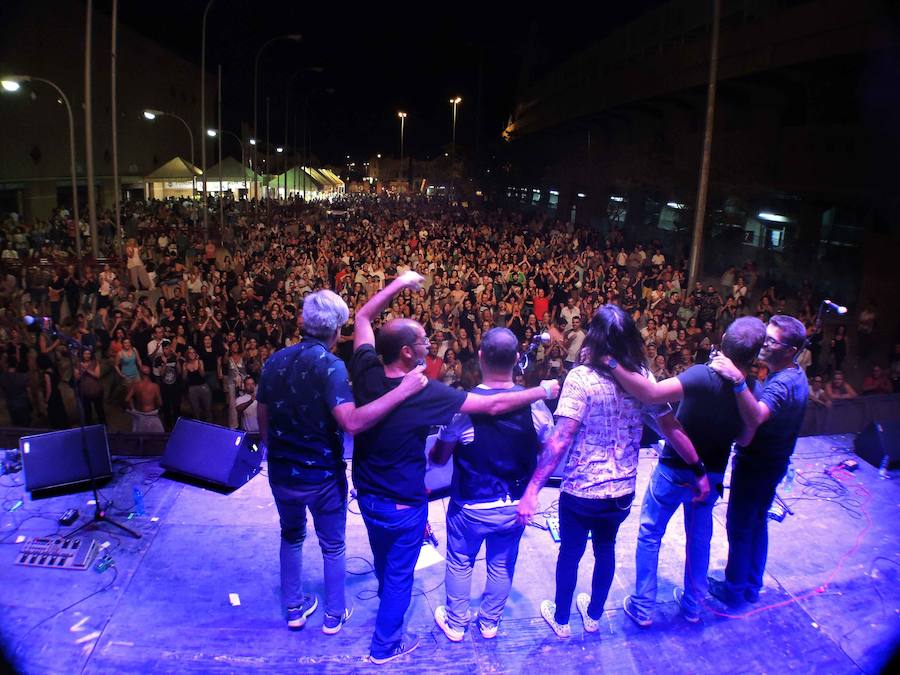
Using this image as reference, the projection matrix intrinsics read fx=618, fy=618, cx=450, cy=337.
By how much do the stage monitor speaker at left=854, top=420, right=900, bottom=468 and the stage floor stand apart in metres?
0.97

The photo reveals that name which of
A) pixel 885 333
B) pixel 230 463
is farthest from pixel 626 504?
pixel 885 333

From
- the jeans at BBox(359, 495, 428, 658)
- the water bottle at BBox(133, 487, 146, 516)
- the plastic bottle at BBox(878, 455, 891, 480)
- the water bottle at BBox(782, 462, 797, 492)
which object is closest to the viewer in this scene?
the jeans at BBox(359, 495, 428, 658)

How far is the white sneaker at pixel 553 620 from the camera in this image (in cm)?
309

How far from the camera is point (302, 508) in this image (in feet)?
9.62

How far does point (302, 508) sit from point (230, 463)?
1.77 m

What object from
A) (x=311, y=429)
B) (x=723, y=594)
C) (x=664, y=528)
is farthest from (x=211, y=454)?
(x=723, y=594)

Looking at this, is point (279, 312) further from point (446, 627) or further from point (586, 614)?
point (586, 614)

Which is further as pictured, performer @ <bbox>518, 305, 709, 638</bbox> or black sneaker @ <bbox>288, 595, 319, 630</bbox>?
black sneaker @ <bbox>288, 595, 319, 630</bbox>

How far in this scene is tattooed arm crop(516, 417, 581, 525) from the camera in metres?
2.76

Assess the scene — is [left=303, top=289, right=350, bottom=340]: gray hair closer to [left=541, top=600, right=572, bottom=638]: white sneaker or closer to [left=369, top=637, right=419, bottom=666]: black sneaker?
[left=369, top=637, right=419, bottom=666]: black sneaker

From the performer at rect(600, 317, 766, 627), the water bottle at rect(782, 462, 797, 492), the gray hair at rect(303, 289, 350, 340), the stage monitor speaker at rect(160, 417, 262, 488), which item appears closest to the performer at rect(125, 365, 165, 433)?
the stage monitor speaker at rect(160, 417, 262, 488)

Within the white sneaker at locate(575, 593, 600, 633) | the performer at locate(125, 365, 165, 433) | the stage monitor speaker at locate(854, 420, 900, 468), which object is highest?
the stage monitor speaker at locate(854, 420, 900, 468)

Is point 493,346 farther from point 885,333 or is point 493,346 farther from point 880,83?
point 880,83

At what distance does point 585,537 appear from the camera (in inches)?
116
